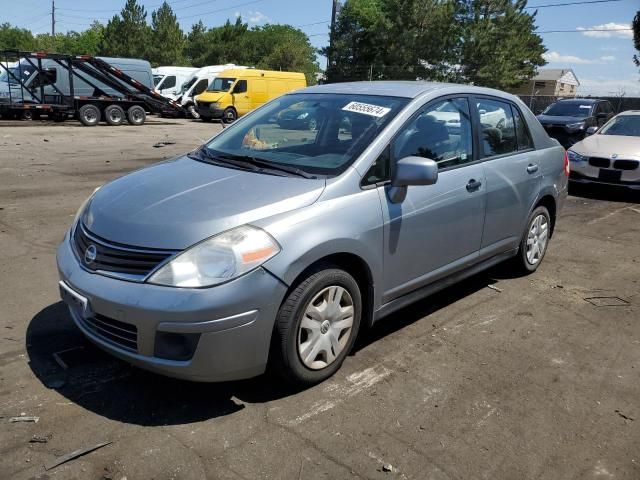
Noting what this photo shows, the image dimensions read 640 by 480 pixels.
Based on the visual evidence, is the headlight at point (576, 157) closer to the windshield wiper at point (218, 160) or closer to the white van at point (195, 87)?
the windshield wiper at point (218, 160)

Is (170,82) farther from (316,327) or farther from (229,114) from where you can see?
(316,327)

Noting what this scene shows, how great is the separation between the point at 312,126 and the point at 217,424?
2105 millimetres

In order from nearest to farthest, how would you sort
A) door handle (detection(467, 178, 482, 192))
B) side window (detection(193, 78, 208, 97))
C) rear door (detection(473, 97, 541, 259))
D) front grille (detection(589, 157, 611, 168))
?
door handle (detection(467, 178, 482, 192)) < rear door (detection(473, 97, 541, 259)) < front grille (detection(589, 157, 611, 168)) < side window (detection(193, 78, 208, 97))

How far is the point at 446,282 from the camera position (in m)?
4.15

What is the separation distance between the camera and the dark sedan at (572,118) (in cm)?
1573

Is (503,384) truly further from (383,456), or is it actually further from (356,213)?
(356,213)

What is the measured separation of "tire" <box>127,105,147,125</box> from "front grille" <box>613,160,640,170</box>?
19020 mm

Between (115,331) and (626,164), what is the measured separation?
29.5ft

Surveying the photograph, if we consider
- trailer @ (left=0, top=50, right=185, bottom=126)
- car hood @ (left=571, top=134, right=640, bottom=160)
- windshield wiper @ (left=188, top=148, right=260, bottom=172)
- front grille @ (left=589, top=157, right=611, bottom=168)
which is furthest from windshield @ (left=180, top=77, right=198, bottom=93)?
windshield wiper @ (left=188, top=148, right=260, bottom=172)

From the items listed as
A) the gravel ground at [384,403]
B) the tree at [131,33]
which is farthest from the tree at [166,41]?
the gravel ground at [384,403]

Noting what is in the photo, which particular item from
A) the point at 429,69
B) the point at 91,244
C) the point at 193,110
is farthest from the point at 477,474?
the point at 429,69

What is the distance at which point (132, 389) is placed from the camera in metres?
3.13

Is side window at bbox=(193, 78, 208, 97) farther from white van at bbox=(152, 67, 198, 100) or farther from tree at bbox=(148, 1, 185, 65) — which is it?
tree at bbox=(148, 1, 185, 65)

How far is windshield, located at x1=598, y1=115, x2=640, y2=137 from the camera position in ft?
33.5
